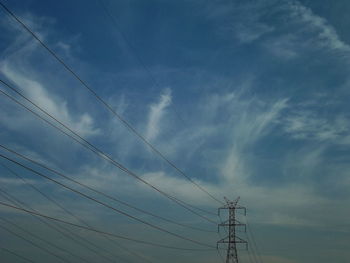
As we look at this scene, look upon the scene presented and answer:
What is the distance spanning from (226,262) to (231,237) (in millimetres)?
4670

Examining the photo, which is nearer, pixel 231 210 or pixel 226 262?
pixel 226 262

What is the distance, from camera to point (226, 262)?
80250mm

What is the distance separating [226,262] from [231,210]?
35.3 feet

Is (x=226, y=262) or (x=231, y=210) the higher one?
(x=231, y=210)

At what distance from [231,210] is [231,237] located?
623 cm

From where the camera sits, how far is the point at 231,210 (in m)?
87.4

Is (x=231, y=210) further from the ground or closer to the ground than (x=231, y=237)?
further from the ground

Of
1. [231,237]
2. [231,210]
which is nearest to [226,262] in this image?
[231,237]

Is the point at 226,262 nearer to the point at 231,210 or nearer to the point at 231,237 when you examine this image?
the point at 231,237

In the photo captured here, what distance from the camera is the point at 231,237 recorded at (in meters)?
82.7
